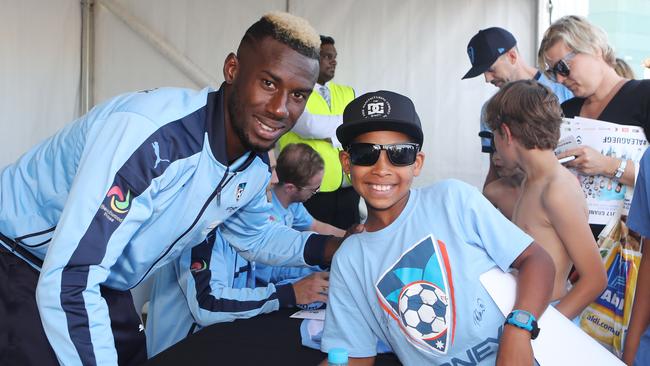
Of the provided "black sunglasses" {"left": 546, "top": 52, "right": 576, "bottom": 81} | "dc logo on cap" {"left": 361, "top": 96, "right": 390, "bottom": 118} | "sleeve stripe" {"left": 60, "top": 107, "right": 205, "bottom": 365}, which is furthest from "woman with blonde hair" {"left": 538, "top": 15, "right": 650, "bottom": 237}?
"sleeve stripe" {"left": 60, "top": 107, "right": 205, "bottom": 365}

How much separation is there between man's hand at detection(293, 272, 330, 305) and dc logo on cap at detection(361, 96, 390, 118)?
85cm

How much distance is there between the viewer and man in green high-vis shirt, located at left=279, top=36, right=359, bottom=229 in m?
4.09

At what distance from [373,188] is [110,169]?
2.33 feet

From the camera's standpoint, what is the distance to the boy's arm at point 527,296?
5.03ft

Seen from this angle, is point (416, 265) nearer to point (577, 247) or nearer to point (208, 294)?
point (577, 247)

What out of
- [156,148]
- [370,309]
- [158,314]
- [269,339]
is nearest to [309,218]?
[158,314]

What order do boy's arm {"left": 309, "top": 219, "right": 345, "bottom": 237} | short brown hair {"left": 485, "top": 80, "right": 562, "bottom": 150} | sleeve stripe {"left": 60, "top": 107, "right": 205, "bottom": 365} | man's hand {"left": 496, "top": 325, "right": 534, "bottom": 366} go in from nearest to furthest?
sleeve stripe {"left": 60, "top": 107, "right": 205, "bottom": 365} → man's hand {"left": 496, "top": 325, "right": 534, "bottom": 366} → short brown hair {"left": 485, "top": 80, "right": 562, "bottom": 150} → boy's arm {"left": 309, "top": 219, "right": 345, "bottom": 237}

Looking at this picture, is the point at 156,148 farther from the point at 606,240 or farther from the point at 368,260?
the point at 606,240

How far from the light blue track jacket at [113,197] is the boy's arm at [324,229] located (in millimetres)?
1788

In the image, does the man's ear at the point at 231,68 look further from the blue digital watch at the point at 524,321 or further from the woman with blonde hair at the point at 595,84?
the woman with blonde hair at the point at 595,84

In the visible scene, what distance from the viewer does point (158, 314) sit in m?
2.48

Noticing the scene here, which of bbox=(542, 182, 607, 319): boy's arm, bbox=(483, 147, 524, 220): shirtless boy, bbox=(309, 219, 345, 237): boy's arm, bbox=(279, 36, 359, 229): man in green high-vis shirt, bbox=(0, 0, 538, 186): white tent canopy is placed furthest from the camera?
bbox=(0, 0, 538, 186): white tent canopy

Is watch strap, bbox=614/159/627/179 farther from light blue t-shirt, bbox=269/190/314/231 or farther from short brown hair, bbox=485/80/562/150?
light blue t-shirt, bbox=269/190/314/231

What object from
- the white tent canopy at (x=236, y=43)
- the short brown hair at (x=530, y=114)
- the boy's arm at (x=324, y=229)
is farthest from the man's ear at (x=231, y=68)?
the white tent canopy at (x=236, y=43)
